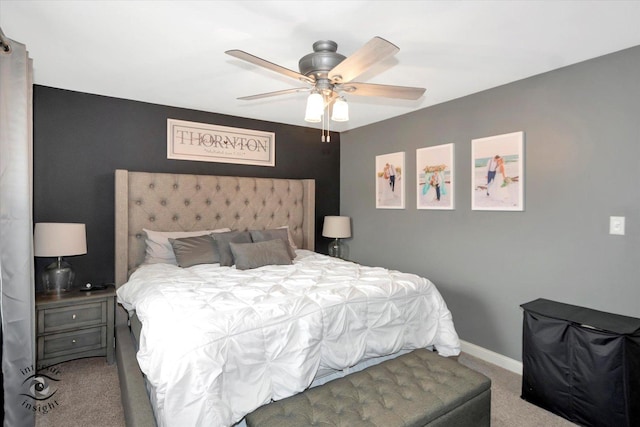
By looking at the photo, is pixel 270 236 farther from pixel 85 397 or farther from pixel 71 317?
pixel 85 397

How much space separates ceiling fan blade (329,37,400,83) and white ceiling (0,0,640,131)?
0.27m

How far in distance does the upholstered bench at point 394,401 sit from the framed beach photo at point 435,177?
5.76ft

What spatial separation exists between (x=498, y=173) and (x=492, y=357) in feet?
5.05

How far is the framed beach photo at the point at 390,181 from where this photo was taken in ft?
12.1

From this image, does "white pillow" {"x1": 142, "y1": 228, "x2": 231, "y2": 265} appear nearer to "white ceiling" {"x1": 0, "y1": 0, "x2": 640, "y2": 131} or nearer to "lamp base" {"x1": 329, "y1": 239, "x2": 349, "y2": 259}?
"white ceiling" {"x1": 0, "y1": 0, "x2": 640, "y2": 131}

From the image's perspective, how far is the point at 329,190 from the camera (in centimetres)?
447

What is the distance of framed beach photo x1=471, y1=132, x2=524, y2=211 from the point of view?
2.66 meters

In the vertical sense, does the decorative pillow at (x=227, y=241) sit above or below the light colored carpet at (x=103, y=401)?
above

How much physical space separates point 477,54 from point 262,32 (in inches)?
54.6

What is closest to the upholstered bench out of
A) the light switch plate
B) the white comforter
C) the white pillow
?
the white comforter

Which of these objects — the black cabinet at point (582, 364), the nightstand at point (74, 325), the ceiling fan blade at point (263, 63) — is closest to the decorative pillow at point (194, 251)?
the nightstand at point (74, 325)

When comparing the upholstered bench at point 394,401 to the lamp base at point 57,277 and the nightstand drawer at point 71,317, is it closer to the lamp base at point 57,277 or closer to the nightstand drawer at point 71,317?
the nightstand drawer at point 71,317

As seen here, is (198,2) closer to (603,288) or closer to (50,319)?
(50,319)

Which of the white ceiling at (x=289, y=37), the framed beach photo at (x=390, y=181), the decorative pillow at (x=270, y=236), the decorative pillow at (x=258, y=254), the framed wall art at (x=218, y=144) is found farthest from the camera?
the framed beach photo at (x=390, y=181)
